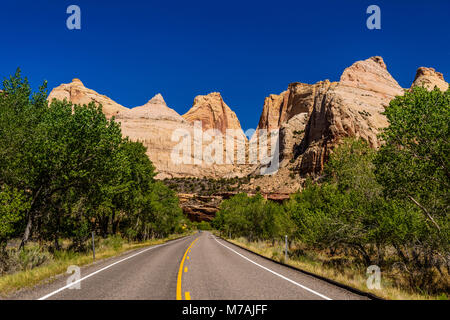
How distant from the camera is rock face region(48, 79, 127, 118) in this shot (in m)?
158

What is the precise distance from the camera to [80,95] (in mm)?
161250

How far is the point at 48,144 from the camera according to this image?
15156 mm

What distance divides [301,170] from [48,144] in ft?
223

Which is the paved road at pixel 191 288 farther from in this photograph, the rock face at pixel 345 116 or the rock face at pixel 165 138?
the rock face at pixel 165 138

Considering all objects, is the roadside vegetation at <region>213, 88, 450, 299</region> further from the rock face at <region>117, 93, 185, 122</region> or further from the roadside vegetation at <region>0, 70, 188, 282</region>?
the rock face at <region>117, 93, 185, 122</region>

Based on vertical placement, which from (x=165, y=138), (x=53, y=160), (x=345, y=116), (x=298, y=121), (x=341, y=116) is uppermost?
(x=298, y=121)

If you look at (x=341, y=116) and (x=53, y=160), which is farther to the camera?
(x=341, y=116)

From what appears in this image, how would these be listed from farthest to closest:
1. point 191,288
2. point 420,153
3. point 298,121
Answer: point 298,121
point 420,153
point 191,288

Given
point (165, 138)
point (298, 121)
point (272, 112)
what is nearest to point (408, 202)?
point (298, 121)

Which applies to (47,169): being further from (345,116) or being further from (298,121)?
(298,121)

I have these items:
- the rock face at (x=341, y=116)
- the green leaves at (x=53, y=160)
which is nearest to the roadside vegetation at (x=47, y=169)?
the green leaves at (x=53, y=160)

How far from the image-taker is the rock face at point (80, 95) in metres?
158

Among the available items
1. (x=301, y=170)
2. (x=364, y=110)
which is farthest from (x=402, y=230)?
(x=364, y=110)
